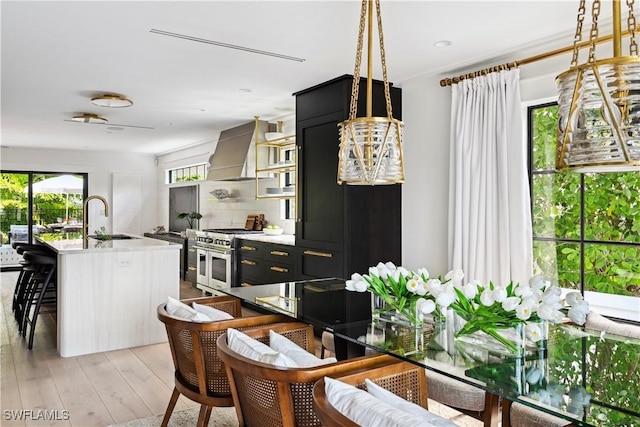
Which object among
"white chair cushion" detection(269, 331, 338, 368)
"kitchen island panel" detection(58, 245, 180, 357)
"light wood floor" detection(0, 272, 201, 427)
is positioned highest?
"white chair cushion" detection(269, 331, 338, 368)

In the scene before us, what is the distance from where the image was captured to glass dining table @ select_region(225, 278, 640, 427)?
121 cm

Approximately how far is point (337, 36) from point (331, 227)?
173 centimetres

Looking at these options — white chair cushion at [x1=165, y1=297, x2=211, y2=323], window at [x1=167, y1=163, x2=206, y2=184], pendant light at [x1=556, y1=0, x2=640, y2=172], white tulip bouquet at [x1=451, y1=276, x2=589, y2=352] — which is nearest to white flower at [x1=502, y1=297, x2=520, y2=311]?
white tulip bouquet at [x1=451, y1=276, x2=589, y2=352]

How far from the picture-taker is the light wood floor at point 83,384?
2.94 metres

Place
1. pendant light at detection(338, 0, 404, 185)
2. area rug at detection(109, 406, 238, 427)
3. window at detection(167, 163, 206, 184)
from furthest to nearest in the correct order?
1. window at detection(167, 163, 206, 184)
2. area rug at detection(109, 406, 238, 427)
3. pendant light at detection(338, 0, 404, 185)

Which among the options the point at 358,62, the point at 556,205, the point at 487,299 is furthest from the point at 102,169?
the point at 487,299

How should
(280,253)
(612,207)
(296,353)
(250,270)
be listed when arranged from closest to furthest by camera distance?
1. (296,353)
2. (612,207)
3. (280,253)
4. (250,270)

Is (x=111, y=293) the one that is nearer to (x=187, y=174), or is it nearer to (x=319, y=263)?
(x=319, y=263)

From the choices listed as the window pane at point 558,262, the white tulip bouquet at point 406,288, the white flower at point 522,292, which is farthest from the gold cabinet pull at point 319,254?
the white flower at point 522,292

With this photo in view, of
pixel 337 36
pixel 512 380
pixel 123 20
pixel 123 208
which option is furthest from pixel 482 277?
pixel 123 208

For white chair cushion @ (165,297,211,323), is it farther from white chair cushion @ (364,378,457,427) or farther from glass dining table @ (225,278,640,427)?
white chair cushion @ (364,378,457,427)

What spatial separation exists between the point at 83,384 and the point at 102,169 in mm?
7658

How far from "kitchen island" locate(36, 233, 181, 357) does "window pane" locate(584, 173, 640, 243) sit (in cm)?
351

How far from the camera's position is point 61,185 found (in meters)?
9.98
